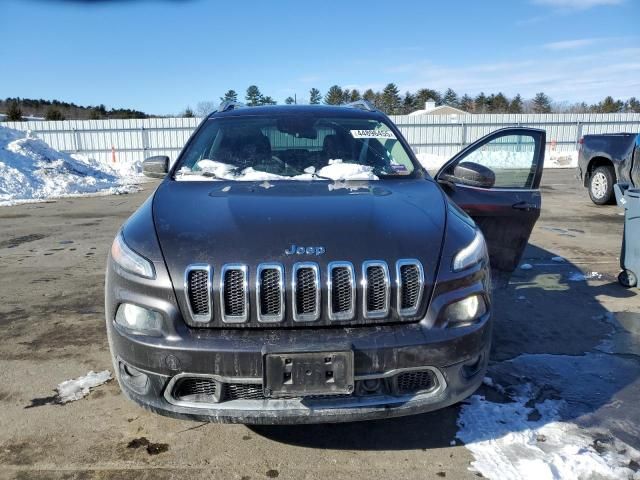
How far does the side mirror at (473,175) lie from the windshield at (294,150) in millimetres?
383

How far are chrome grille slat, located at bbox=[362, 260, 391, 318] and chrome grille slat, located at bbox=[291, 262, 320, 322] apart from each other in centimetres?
21

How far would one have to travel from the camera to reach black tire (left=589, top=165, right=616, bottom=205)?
398 inches

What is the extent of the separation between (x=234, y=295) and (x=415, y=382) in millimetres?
902

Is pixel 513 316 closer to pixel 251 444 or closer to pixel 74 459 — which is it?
pixel 251 444

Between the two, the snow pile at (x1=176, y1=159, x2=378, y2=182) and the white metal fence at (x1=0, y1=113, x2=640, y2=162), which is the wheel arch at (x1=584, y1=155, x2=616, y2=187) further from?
the white metal fence at (x1=0, y1=113, x2=640, y2=162)

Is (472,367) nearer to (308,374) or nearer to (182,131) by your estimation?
(308,374)

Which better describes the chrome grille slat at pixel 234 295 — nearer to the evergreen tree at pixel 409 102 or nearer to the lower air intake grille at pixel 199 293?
the lower air intake grille at pixel 199 293

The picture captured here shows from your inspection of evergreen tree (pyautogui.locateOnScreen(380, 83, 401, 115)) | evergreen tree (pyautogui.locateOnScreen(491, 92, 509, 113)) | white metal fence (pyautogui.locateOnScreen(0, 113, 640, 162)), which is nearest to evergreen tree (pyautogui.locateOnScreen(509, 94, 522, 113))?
evergreen tree (pyautogui.locateOnScreen(491, 92, 509, 113))

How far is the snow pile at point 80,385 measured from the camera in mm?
3076

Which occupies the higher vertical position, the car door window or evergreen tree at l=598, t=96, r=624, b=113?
evergreen tree at l=598, t=96, r=624, b=113

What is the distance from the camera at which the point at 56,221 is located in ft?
31.1

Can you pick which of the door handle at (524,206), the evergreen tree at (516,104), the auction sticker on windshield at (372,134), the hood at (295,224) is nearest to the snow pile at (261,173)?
the hood at (295,224)

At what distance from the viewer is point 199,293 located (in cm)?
220

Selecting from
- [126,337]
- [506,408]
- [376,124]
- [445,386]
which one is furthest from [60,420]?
[376,124]
